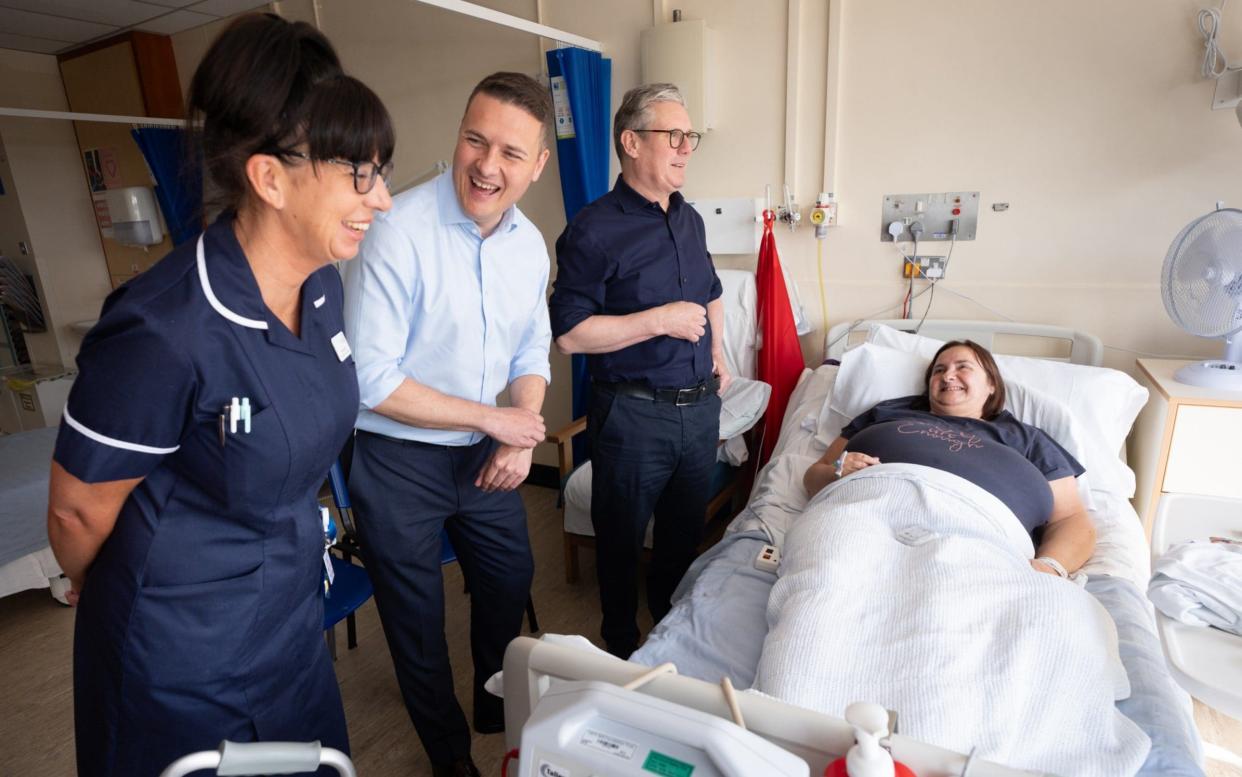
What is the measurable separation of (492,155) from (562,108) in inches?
64.3

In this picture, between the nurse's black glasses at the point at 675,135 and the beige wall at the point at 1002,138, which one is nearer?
the nurse's black glasses at the point at 675,135

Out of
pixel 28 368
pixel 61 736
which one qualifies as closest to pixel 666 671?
pixel 61 736

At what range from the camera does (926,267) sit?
8.48 ft

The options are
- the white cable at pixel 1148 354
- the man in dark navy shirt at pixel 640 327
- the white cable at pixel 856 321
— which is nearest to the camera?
the man in dark navy shirt at pixel 640 327

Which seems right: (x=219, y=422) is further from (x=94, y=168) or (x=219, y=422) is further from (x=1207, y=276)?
(x=94, y=168)

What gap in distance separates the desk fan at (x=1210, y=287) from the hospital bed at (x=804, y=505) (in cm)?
22

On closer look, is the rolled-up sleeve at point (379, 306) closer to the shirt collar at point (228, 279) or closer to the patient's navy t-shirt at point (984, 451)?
the shirt collar at point (228, 279)

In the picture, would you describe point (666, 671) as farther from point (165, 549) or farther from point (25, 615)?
point (25, 615)

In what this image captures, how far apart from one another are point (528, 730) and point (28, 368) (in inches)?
214

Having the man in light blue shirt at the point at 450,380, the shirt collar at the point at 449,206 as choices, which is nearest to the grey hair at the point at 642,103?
the man in light blue shirt at the point at 450,380

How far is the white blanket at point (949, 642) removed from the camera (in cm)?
101

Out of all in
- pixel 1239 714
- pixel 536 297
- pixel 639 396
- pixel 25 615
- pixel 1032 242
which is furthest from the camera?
pixel 25 615

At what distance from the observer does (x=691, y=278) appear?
2.04 metres

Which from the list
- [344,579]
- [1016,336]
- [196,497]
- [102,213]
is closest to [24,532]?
[344,579]
